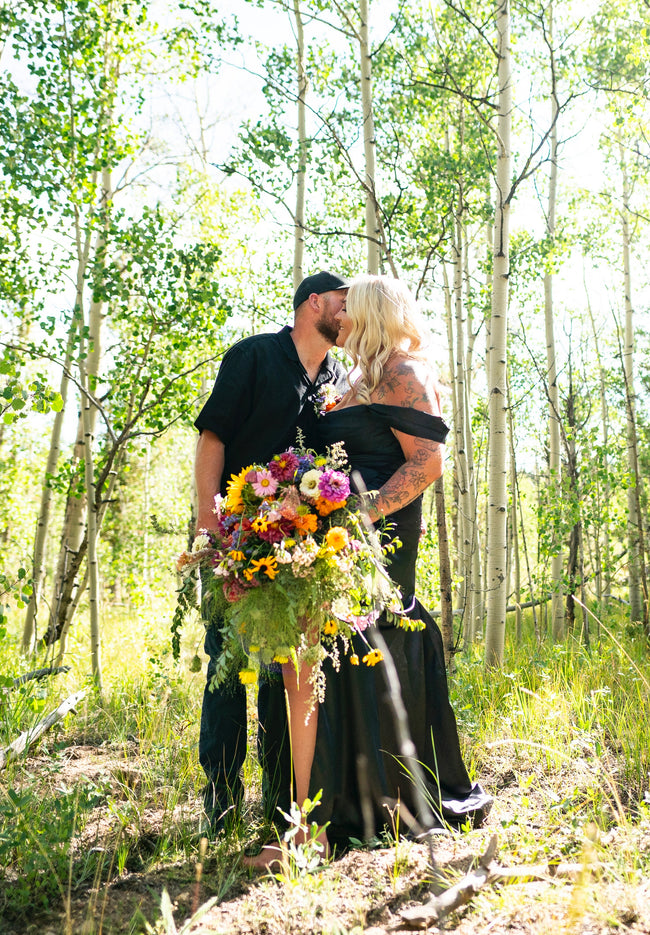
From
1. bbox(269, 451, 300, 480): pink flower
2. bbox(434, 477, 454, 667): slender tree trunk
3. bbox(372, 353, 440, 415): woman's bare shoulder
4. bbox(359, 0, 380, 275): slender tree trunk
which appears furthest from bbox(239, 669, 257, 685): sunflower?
bbox(359, 0, 380, 275): slender tree trunk

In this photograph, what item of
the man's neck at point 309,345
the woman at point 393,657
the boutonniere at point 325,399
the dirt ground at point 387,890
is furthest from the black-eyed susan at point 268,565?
the man's neck at point 309,345

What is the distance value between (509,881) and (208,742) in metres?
1.39

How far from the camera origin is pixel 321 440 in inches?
131

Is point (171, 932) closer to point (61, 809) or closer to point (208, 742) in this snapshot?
point (61, 809)

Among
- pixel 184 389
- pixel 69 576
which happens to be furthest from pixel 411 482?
pixel 69 576

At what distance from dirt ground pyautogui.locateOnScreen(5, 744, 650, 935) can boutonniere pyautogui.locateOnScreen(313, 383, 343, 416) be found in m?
1.86

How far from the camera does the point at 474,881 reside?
2.22m

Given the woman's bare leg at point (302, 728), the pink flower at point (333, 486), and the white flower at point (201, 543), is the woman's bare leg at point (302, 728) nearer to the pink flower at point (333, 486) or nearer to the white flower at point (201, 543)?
the white flower at point (201, 543)

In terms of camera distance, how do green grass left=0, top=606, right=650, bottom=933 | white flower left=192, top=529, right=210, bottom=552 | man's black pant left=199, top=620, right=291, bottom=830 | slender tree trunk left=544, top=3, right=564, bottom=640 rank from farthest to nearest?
slender tree trunk left=544, top=3, right=564, bottom=640 → man's black pant left=199, top=620, right=291, bottom=830 → white flower left=192, top=529, right=210, bottom=552 → green grass left=0, top=606, right=650, bottom=933

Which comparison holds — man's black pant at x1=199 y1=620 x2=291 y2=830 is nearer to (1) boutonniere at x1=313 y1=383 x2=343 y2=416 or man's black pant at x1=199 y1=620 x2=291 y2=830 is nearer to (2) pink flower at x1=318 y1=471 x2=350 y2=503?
(2) pink flower at x1=318 y1=471 x2=350 y2=503

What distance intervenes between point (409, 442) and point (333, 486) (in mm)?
506

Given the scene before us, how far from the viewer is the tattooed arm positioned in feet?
9.45

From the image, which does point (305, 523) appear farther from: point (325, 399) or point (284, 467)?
point (325, 399)

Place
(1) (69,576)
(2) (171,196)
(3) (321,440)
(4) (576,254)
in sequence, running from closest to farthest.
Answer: (3) (321,440), (1) (69,576), (2) (171,196), (4) (576,254)
